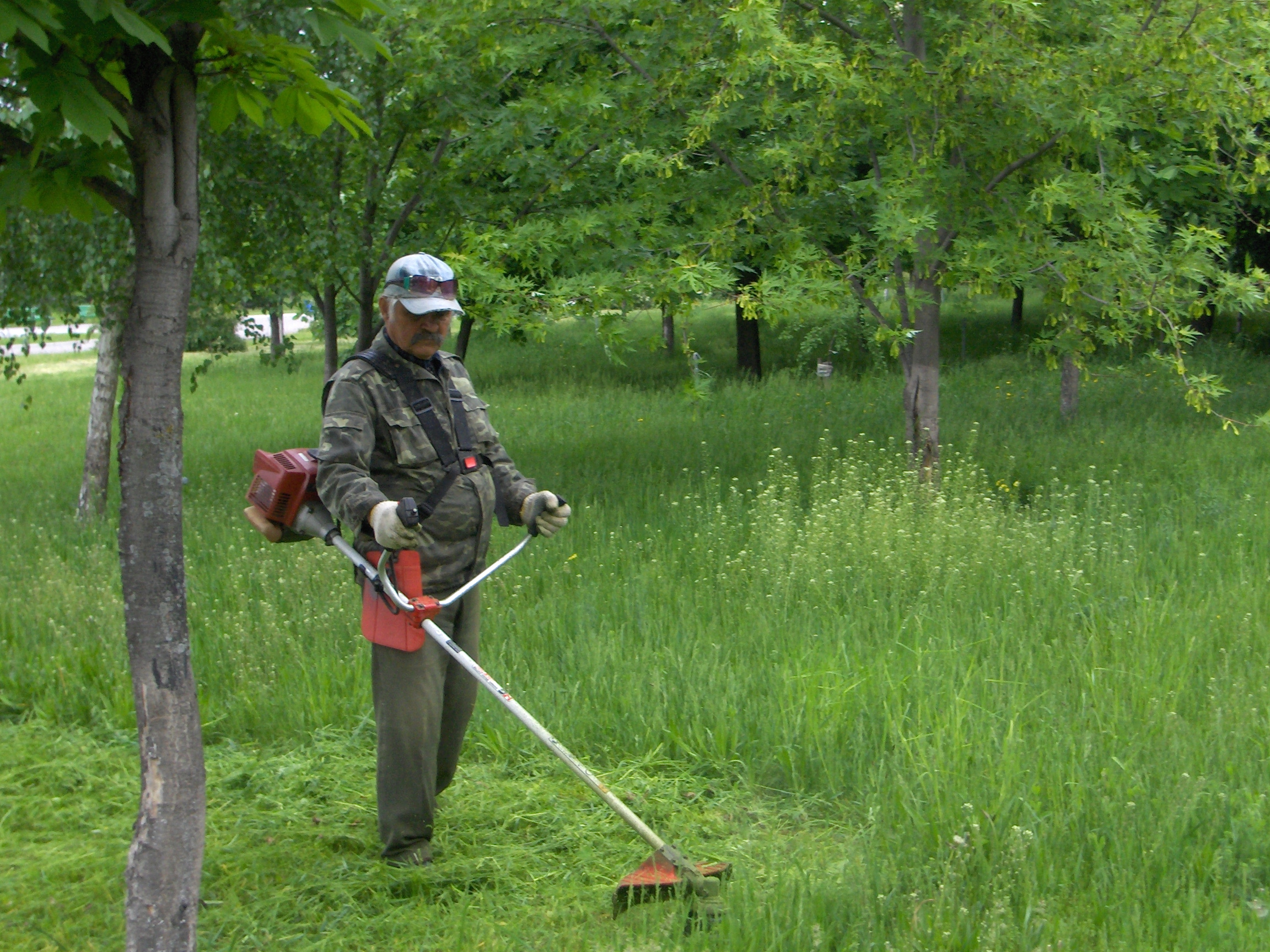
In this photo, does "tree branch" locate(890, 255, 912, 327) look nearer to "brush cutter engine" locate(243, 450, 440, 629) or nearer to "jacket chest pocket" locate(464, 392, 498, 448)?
"jacket chest pocket" locate(464, 392, 498, 448)

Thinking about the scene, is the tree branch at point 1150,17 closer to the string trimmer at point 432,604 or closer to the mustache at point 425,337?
the mustache at point 425,337

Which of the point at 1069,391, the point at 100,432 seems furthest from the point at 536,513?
the point at 1069,391

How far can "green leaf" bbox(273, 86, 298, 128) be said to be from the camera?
10.5 feet

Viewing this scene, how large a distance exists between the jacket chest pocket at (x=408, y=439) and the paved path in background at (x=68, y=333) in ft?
20.4

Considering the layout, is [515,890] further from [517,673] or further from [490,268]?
[490,268]

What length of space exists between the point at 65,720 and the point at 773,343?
2169 cm

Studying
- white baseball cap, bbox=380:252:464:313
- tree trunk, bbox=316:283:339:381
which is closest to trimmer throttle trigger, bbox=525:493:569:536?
white baseball cap, bbox=380:252:464:313

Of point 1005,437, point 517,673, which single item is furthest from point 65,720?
point 1005,437

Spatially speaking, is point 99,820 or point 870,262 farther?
point 870,262

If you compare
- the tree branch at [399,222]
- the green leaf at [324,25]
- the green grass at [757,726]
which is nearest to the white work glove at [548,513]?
the green grass at [757,726]

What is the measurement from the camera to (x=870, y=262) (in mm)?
7902

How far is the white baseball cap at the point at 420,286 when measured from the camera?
3588mm

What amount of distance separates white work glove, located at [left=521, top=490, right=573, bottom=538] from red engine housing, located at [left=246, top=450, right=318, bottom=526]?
674 mm

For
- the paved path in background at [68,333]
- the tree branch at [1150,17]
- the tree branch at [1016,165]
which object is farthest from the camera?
the paved path in background at [68,333]
